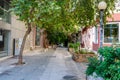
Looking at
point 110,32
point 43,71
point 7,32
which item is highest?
point 110,32

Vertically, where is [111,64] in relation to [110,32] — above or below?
below

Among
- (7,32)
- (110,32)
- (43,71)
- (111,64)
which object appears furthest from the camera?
(110,32)

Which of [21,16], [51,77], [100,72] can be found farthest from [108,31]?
[100,72]

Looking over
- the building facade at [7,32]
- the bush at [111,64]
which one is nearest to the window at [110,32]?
the building facade at [7,32]

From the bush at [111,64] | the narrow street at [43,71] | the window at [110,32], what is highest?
the window at [110,32]

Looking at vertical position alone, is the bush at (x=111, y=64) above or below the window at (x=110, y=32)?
below

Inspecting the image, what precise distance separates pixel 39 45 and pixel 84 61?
28.3 m

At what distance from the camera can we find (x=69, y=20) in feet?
64.7

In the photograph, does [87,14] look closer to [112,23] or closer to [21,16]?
[21,16]

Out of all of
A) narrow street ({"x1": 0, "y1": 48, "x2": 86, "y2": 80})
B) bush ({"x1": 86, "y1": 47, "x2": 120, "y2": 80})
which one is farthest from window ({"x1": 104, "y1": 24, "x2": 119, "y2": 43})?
bush ({"x1": 86, "y1": 47, "x2": 120, "y2": 80})

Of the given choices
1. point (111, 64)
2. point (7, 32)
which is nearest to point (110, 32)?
point (7, 32)

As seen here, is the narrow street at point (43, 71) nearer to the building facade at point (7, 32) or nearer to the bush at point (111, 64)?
the building facade at point (7, 32)

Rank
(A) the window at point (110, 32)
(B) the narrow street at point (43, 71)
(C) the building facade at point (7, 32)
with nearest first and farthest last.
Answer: (B) the narrow street at point (43, 71), (C) the building facade at point (7, 32), (A) the window at point (110, 32)

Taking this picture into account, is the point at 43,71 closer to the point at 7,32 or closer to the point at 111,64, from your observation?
the point at 111,64
